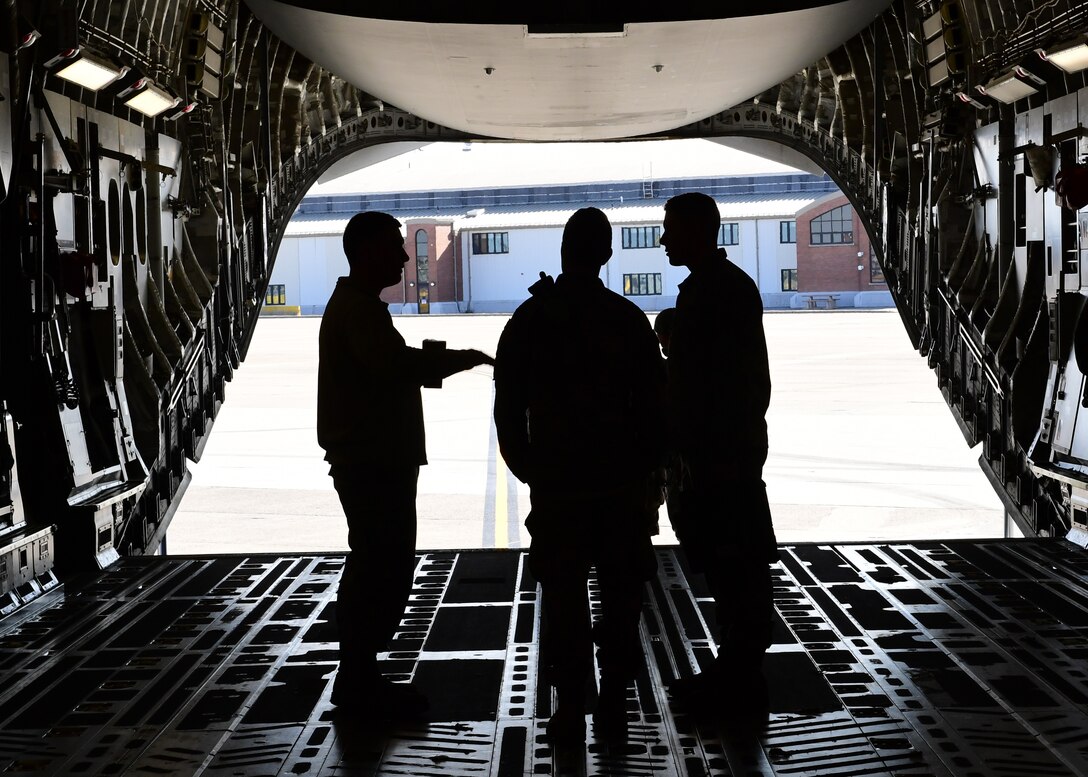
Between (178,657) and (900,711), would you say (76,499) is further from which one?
(900,711)

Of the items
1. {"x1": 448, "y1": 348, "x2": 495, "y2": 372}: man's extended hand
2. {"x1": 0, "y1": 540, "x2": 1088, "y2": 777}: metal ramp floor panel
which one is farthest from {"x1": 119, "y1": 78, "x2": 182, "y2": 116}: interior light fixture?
{"x1": 448, "y1": 348, "x2": 495, "y2": 372}: man's extended hand

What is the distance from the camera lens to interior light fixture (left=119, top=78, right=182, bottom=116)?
27.2ft

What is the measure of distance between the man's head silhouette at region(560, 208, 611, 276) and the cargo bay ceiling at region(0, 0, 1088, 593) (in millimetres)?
3794

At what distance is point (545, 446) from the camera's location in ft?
12.9

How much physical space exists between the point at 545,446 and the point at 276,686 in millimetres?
1731

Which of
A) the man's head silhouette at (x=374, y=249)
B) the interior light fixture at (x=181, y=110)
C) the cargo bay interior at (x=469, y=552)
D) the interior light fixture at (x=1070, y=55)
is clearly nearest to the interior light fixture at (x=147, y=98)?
the cargo bay interior at (x=469, y=552)

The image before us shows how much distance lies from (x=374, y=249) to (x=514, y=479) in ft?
38.8

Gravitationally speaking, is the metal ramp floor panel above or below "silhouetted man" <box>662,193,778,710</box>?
below

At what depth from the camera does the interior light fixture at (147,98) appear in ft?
27.2

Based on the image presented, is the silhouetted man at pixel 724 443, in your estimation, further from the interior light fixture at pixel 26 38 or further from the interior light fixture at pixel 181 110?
the interior light fixture at pixel 181 110

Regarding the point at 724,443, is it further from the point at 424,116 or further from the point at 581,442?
the point at 424,116

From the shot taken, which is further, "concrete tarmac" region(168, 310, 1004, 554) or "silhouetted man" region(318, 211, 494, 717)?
"concrete tarmac" region(168, 310, 1004, 554)

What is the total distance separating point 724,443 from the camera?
4254 millimetres

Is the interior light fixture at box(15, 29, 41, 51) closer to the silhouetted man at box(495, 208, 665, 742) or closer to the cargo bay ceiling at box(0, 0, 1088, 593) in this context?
the cargo bay ceiling at box(0, 0, 1088, 593)
